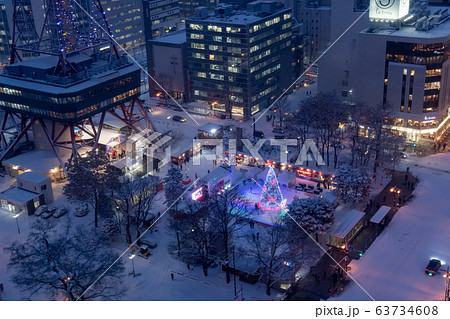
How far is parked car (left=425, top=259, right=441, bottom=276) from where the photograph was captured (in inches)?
2517

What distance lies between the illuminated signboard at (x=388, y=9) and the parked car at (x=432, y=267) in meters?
51.2

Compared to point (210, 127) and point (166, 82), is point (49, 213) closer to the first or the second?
point (210, 127)

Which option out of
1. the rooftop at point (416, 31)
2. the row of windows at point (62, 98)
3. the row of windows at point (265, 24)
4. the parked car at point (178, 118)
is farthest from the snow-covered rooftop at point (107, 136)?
the rooftop at point (416, 31)

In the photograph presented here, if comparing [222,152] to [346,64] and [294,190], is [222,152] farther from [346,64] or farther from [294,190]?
[346,64]

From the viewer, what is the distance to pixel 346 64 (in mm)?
109500

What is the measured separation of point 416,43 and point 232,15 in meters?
39.4

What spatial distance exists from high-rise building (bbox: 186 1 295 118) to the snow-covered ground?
4262 cm

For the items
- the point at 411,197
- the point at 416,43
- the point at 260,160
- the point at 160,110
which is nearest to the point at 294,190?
the point at 260,160

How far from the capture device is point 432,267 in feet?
211

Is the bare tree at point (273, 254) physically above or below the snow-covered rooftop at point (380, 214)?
above

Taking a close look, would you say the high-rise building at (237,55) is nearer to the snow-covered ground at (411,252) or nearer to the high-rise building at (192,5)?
the snow-covered ground at (411,252)

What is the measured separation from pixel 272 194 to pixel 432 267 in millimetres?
23364

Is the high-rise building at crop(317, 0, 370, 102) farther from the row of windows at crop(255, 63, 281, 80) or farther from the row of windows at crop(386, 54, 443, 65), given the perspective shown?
the row of windows at crop(255, 63, 281, 80)

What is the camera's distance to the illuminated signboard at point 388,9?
9925 centimetres
